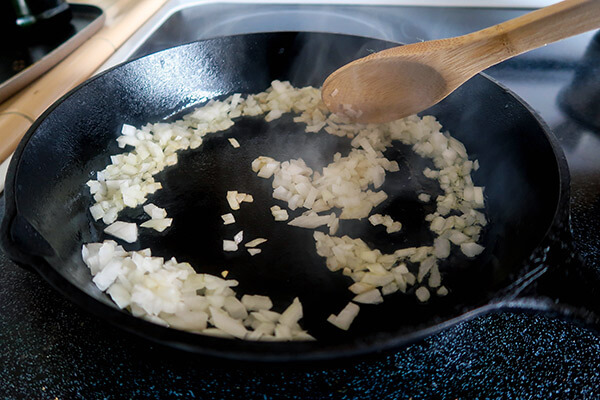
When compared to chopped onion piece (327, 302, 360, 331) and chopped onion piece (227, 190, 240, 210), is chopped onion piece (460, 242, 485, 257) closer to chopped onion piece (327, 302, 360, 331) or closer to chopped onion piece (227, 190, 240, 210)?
chopped onion piece (327, 302, 360, 331)

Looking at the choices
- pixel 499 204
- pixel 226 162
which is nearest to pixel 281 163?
pixel 226 162

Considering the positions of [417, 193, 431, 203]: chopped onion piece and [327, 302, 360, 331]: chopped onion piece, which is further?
[417, 193, 431, 203]: chopped onion piece

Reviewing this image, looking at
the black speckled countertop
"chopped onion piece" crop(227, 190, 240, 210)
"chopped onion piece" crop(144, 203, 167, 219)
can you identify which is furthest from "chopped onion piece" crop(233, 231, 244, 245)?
the black speckled countertop

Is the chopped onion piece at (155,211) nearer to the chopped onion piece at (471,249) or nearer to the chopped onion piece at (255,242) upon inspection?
the chopped onion piece at (255,242)

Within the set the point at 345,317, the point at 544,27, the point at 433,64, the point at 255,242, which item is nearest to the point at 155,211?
the point at 255,242

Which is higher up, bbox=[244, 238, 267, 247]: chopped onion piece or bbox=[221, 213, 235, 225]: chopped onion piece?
bbox=[221, 213, 235, 225]: chopped onion piece

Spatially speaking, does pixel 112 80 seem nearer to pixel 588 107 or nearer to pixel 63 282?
pixel 63 282

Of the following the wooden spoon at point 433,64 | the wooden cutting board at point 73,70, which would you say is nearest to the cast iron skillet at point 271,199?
the wooden spoon at point 433,64
